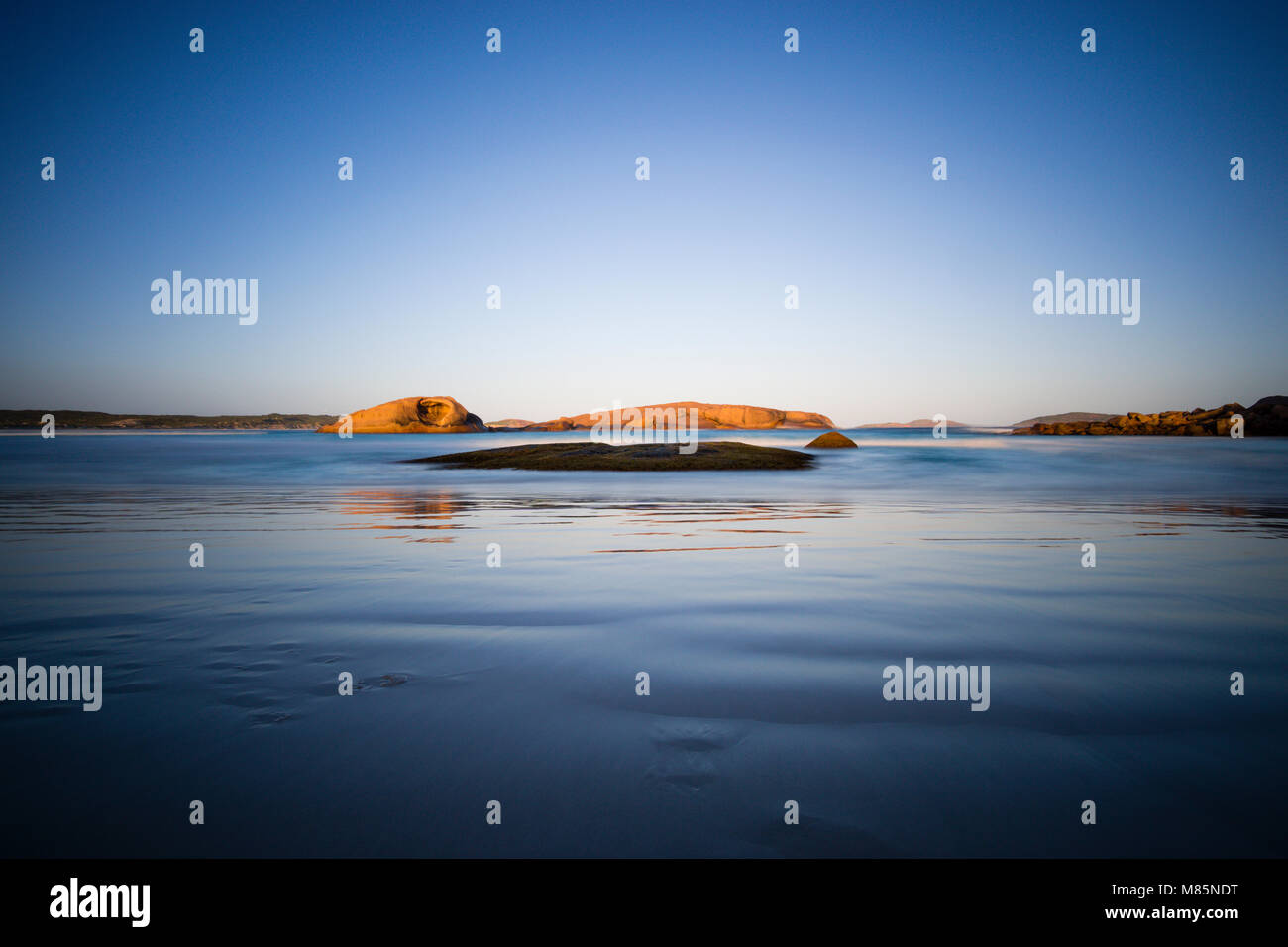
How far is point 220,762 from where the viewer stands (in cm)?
341

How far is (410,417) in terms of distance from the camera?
170 meters

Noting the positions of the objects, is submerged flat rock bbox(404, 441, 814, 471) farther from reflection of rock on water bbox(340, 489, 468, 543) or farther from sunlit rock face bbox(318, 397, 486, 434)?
sunlit rock face bbox(318, 397, 486, 434)

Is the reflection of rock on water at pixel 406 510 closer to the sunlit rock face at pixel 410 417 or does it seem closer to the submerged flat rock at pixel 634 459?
the submerged flat rock at pixel 634 459

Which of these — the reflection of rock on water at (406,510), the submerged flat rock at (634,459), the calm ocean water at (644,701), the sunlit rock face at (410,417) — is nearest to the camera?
the calm ocean water at (644,701)

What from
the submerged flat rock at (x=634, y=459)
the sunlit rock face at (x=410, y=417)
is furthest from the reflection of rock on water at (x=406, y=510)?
the sunlit rock face at (x=410, y=417)

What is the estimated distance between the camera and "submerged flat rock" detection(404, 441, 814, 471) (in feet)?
107

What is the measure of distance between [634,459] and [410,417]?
150057mm

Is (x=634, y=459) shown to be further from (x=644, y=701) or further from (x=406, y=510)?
(x=644, y=701)

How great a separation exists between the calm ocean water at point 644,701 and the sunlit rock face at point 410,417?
6555 inches

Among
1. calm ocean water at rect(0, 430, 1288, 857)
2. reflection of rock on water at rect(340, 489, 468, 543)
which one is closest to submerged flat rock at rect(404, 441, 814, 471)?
reflection of rock on water at rect(340, 489, 468, 543)

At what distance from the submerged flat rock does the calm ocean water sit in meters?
21.5

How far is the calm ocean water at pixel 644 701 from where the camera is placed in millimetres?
2889
